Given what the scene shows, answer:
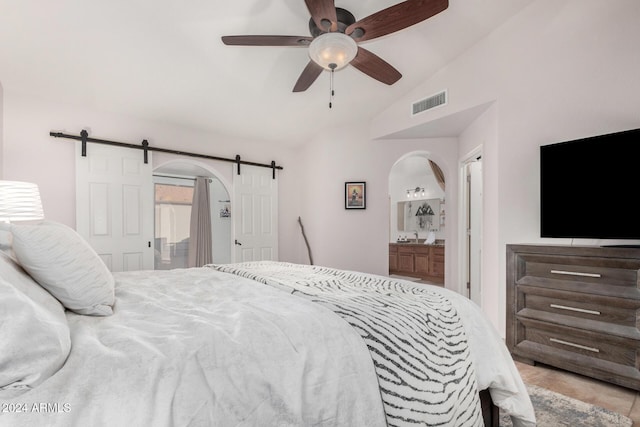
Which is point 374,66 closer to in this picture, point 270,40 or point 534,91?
point 270,40

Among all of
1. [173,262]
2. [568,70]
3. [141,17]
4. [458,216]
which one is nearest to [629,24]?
[568,70]

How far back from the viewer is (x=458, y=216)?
4.20 metres

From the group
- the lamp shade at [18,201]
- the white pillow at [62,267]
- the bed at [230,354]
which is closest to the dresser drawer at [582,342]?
the bed at [230,354]

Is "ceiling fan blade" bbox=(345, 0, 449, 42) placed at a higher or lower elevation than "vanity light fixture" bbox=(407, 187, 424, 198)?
higher

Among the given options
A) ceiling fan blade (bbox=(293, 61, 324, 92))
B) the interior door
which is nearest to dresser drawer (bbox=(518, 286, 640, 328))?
ceiling fan blade (bbox=(293, 61, 324, 92))

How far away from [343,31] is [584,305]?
7.96 ft

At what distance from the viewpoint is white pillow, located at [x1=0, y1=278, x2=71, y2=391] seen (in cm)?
66

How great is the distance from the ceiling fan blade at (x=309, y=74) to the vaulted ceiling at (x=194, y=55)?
425 millimetres

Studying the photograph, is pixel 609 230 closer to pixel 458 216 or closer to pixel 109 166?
pixel 458 216

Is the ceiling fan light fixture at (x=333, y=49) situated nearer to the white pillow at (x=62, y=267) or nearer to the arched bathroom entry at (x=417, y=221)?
the white pillow at (x=62, y=267)

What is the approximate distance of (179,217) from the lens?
6734 mm

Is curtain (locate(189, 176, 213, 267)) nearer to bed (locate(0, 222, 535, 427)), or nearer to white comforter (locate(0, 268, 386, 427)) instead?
bed (locate(0, 222, 535, 427))

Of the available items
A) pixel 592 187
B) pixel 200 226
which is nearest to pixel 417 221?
pixel 200 226

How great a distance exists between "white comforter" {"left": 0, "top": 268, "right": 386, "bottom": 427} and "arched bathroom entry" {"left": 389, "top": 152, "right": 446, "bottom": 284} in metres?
5.43
